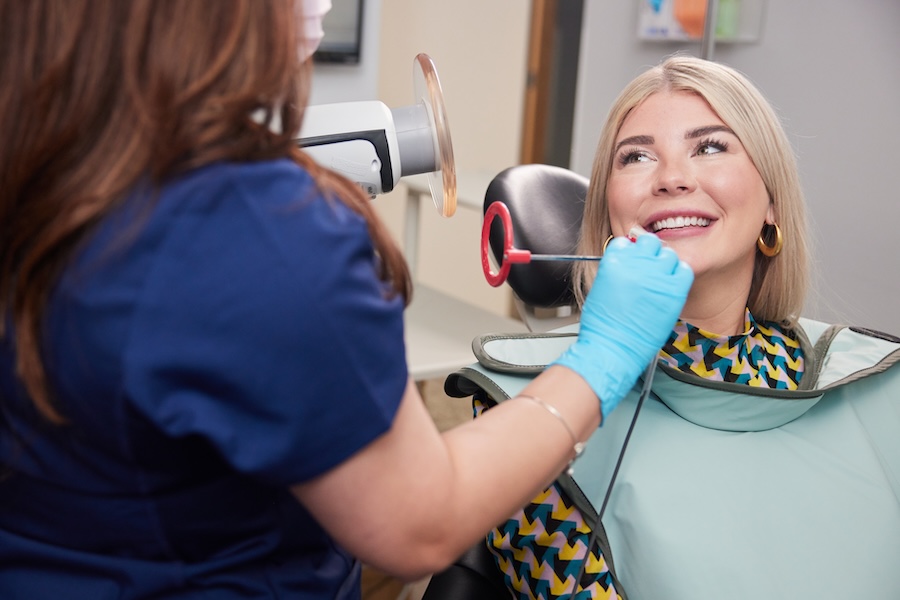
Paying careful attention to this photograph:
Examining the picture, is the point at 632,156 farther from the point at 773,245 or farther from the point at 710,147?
the point at 773,245

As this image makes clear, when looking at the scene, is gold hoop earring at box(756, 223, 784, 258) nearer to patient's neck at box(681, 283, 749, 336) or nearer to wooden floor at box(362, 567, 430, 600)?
patient's neck at box(681, 283, 749, 336)

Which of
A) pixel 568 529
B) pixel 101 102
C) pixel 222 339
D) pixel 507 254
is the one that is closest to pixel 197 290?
pixel 222 339

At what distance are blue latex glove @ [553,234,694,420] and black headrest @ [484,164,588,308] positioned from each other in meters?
0.59

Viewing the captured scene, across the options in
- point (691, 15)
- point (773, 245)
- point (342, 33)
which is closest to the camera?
point (773, 245)

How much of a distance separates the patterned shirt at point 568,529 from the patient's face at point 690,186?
0.11 m

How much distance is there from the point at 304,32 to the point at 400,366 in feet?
0.96

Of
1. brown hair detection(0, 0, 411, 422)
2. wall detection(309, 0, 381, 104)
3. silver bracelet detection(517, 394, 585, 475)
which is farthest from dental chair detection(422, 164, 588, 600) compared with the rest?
wall detection(309, 0, 381, 104)

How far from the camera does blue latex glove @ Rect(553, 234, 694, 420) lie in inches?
34.9

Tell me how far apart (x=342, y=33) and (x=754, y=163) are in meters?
2.04

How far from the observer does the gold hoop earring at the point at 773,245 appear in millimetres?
1388

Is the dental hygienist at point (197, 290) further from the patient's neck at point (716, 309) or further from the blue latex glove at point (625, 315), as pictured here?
Result: the patient's neck at point (716, 309)

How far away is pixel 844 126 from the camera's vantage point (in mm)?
2381

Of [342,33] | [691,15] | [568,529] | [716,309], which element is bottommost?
[568,529]

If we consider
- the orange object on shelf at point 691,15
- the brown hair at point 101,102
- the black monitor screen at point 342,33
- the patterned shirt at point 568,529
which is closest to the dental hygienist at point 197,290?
the brown hair at point 101,102
